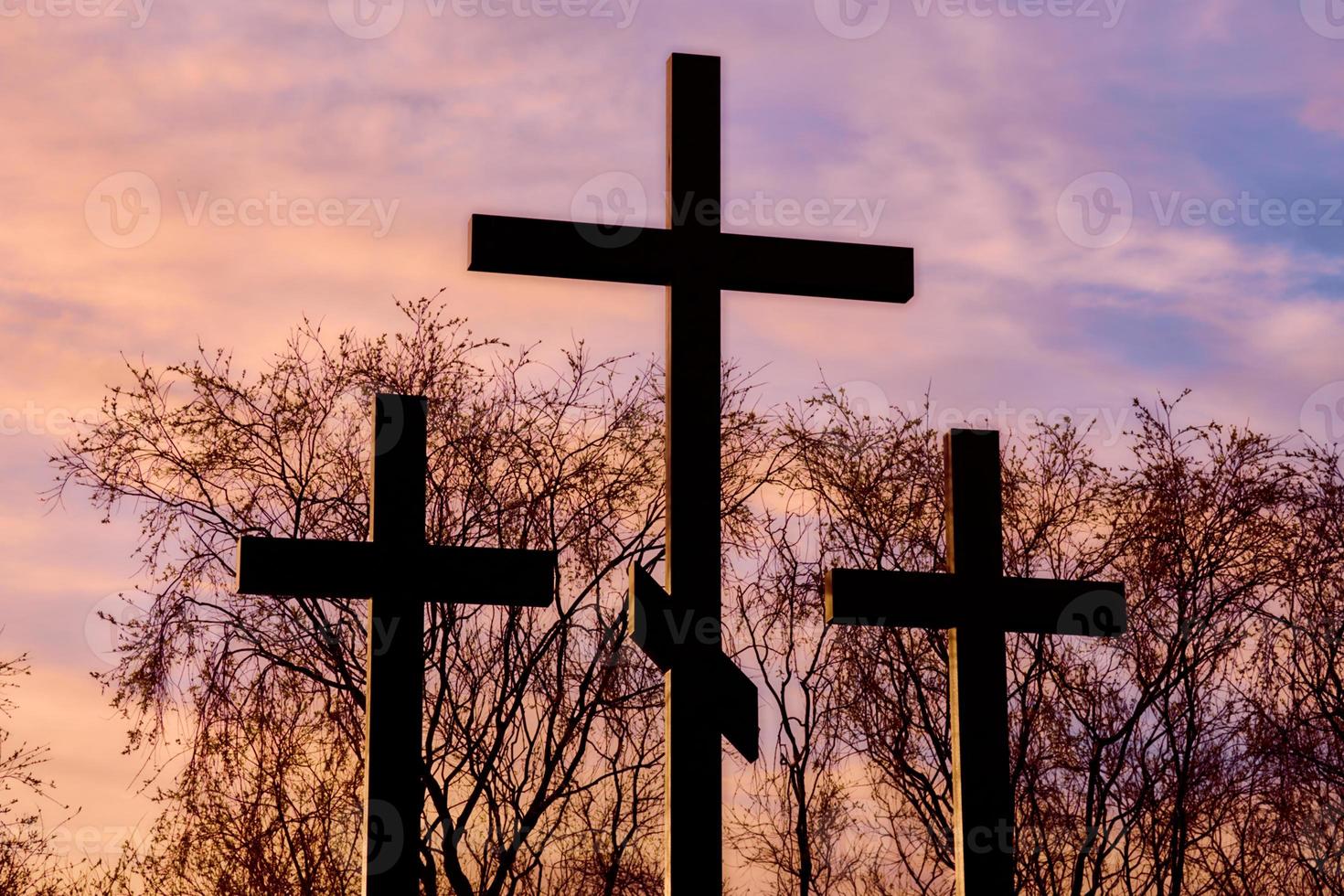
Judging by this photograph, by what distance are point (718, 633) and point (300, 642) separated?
7.11 m

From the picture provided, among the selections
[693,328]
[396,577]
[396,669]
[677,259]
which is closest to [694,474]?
[693,328]

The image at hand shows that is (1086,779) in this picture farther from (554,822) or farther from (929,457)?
(554,822)

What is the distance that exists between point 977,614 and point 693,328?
171 centimetres

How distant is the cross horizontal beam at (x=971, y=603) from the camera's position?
592cm

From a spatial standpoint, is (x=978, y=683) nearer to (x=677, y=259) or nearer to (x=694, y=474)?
(x=694, y=474)

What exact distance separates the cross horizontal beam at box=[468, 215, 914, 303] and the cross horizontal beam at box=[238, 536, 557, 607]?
1.03m

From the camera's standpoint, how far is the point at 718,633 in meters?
5.11

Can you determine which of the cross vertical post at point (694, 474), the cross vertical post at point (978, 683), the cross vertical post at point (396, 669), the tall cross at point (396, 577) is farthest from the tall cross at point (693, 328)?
the cross vertical post at point (978, 683)


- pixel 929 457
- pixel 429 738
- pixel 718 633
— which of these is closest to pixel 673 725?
pixel 718 633

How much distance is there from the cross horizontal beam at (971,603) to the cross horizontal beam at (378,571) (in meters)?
1.23

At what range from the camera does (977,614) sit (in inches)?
240

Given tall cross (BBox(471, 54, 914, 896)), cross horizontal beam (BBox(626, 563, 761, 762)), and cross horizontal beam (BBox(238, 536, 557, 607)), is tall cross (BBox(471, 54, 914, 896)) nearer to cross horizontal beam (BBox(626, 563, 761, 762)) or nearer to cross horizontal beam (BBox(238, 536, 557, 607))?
cross horizontal beam (BBox(626, 563, 761, 762))

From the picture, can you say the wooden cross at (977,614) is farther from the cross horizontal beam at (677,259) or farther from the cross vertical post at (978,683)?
the cross horizontal beam at (677,259)

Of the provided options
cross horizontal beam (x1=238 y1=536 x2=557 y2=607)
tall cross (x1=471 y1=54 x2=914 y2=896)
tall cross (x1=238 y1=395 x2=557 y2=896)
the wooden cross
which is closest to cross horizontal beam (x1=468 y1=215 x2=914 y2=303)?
tall cross (x1=471 y1=54 x2=914 y2=896)
